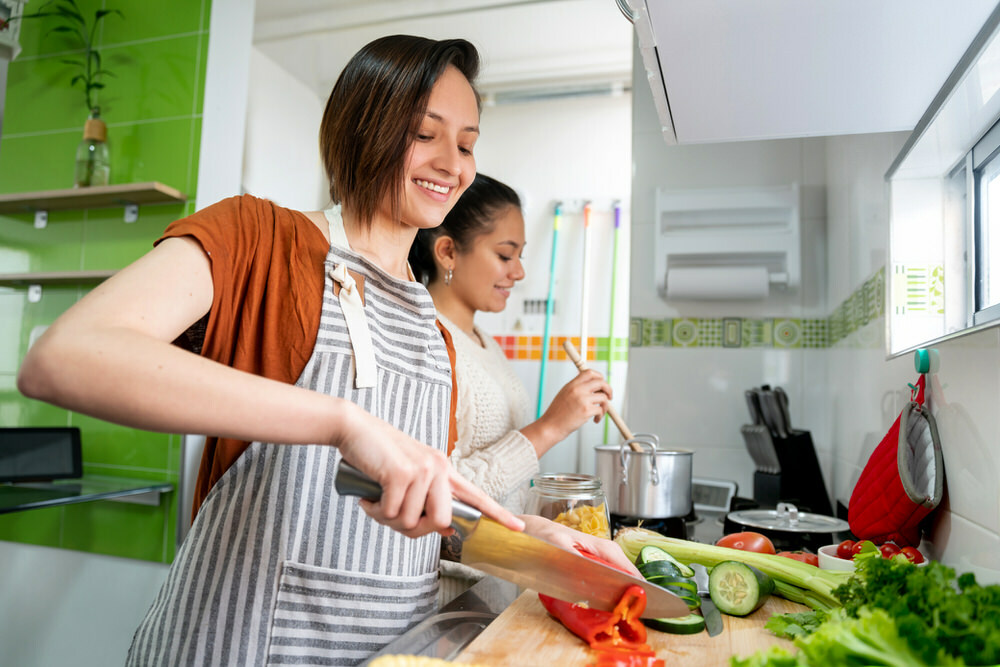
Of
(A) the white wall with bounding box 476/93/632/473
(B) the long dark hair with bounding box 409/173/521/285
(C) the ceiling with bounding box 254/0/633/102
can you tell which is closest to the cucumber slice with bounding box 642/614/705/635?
(B) the long dark hair with bounding box 409/173/521/285

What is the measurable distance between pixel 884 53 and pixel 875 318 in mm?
683

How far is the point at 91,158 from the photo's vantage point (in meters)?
2.20

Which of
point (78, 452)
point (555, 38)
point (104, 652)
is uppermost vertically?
point (555, 38)

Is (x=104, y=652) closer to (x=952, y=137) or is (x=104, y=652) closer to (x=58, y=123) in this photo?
(x=58, y=123)

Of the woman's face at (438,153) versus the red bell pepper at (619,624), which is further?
the woman's face at (438,153)

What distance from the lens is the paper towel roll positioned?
1956 mm

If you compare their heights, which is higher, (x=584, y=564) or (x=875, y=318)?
(x=875, y=318)

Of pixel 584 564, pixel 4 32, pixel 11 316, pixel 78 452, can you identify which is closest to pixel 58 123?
pixel 4 32

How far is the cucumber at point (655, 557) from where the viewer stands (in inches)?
36.0

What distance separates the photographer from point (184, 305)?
67 cm

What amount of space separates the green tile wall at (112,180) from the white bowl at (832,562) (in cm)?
187

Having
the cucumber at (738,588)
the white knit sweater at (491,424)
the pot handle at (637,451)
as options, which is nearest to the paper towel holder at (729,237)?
the white knit sweater at (491,424)

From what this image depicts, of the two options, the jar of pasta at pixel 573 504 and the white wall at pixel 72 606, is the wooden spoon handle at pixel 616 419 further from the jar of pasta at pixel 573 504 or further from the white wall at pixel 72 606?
the white wall at pixel 72 606

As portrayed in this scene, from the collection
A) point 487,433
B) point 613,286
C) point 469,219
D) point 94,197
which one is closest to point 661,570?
point 487,433
